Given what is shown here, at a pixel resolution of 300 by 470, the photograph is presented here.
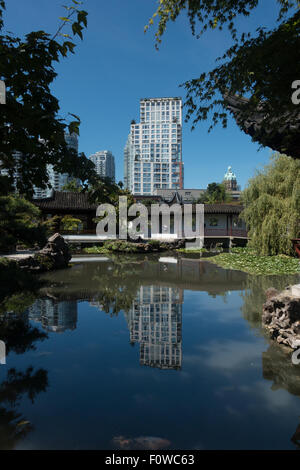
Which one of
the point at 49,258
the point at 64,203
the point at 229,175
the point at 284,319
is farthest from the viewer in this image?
the point at 229,175

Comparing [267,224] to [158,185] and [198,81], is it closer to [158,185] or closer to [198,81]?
[198,81]

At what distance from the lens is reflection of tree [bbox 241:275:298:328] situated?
20.7ft

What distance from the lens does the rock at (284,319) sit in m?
4.75

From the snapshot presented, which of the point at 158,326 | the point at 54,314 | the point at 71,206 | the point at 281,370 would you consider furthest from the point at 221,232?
the point at 281,370

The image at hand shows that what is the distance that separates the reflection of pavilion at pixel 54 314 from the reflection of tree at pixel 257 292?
13.1 feet

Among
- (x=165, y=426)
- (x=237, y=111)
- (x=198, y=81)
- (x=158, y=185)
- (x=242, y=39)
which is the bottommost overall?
(x=165, y=426)

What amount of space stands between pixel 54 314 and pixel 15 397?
3275mm

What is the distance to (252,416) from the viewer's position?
291 centimetres

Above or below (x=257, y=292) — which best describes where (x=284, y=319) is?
above

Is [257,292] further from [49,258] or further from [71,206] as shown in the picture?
[71,206]

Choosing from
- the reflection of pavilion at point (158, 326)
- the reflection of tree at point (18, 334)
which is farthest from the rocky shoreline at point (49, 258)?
the reflection of tree at point (18, 334)

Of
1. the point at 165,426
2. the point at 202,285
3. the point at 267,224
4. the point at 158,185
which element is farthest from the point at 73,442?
the point at 158,185

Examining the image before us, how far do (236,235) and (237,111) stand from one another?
74.3 ft

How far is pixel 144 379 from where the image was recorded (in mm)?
3629
